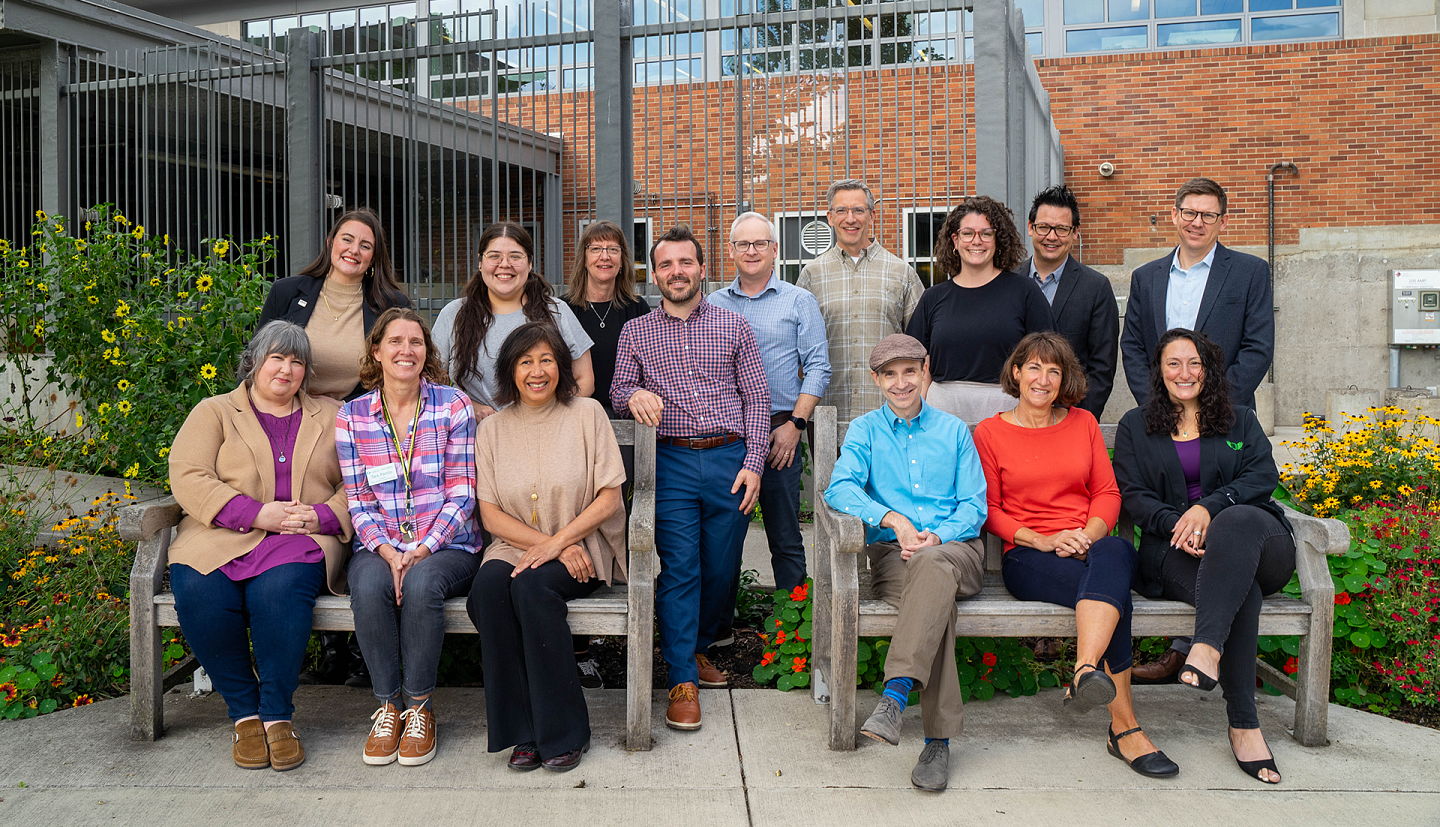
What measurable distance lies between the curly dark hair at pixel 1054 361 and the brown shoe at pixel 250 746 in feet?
9.56

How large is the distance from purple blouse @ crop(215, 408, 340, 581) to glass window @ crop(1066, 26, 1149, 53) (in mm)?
13042

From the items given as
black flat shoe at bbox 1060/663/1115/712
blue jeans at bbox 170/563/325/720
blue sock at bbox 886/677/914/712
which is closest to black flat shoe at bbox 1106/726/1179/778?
black flat shoe at bbox 1060/663/1115/712

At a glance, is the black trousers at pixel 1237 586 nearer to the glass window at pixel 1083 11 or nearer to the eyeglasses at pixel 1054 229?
the eyeglasses at pixel 1054 229

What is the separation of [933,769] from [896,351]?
1425 millimetres

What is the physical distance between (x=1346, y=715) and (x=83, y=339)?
6.97 metres

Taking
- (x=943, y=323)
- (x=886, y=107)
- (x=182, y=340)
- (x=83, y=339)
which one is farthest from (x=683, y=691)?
(x=886, y=107)

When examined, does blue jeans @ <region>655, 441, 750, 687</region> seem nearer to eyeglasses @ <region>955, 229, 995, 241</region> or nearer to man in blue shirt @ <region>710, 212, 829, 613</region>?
man in blue shirt @ <region>710, 212, 829, 613</region>

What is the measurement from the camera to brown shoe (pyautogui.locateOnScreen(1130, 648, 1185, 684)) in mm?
4000

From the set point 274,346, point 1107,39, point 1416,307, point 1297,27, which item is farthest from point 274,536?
point 1297,27

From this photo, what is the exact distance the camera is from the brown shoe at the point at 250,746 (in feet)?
10.4

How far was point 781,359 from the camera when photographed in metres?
4.25

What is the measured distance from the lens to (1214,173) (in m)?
12.5

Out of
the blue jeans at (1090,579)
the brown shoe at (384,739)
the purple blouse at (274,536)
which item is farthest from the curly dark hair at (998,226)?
the brown shoe at (384,739)

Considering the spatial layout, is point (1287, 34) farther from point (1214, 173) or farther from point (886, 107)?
point (886, 107)
